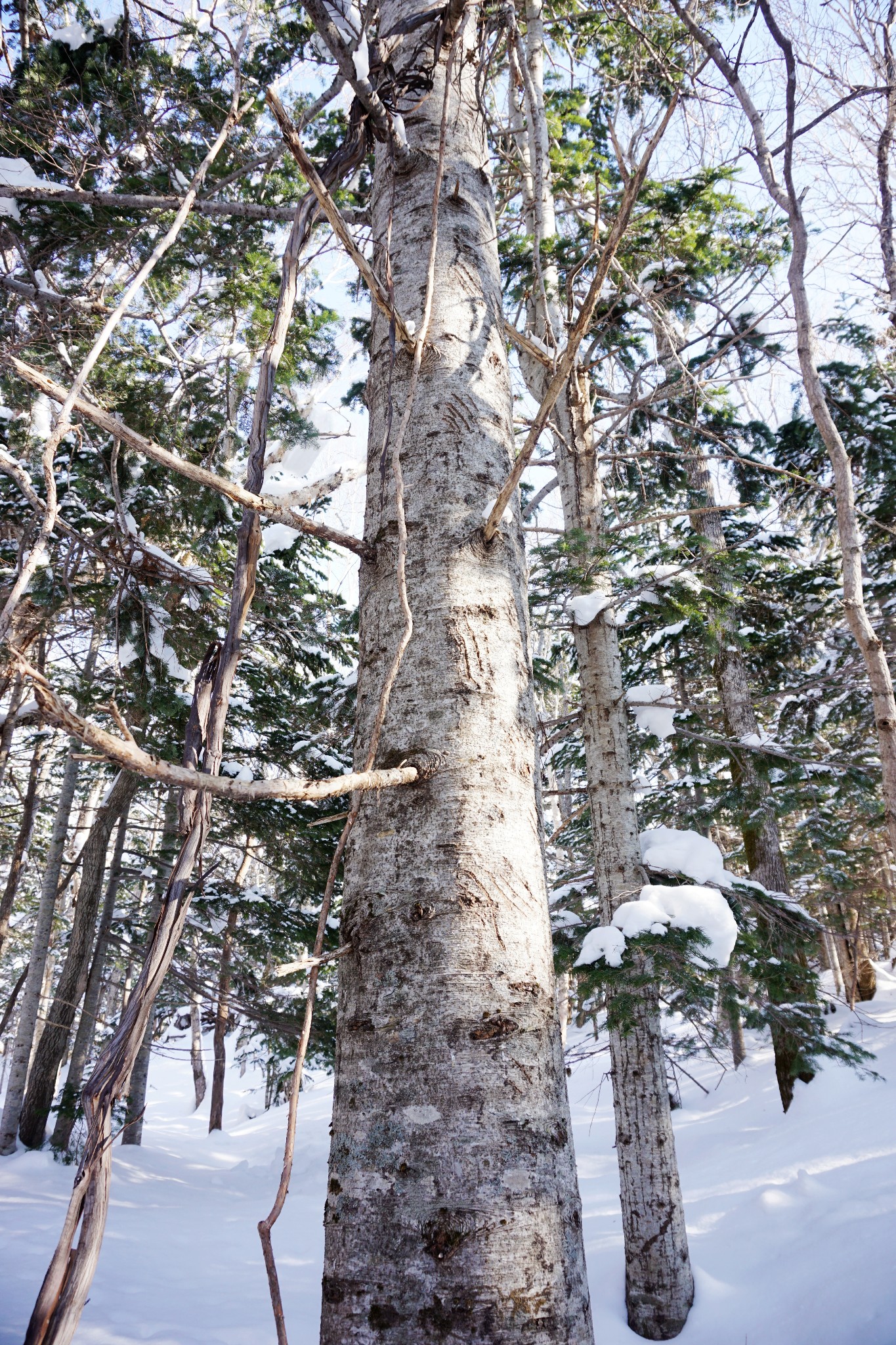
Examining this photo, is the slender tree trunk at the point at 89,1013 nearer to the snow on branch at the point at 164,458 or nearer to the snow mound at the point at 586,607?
the snow mound at the point at 586,607

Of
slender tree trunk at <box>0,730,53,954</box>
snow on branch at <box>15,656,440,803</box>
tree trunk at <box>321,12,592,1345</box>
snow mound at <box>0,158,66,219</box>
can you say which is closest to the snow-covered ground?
slender tree trunk at <box>0,730,53,954</box>

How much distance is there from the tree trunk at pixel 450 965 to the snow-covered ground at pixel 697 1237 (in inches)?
150

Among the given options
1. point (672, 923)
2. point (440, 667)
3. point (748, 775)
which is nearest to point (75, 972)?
point (672, 923)

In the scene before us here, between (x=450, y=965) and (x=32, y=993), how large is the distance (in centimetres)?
846

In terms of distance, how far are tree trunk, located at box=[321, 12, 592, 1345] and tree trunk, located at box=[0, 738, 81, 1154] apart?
7551mm

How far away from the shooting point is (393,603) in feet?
3.69

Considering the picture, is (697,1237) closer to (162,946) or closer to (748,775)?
(748,775)

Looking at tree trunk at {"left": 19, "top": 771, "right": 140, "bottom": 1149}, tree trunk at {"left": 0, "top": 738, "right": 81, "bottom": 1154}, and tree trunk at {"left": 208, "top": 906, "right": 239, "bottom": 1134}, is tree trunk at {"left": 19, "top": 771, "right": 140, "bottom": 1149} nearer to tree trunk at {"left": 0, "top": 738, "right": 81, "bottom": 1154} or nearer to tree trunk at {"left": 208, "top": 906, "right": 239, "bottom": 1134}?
tree trunk at {"left": 0, "top": 738, "right": 81, "bottom": 1154}

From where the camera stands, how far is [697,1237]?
213 inches

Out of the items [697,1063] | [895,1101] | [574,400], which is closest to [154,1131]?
[697,1063]

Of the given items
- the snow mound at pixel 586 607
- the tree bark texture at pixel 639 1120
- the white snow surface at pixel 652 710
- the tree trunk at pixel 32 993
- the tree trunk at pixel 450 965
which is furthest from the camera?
the tree trunk at pixel 32 993

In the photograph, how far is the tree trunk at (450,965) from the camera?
727mm

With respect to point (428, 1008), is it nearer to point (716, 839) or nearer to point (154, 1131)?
point (716, 839)

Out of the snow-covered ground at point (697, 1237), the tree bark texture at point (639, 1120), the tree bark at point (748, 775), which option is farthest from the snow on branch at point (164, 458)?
the tree bark at point (748, 775)
